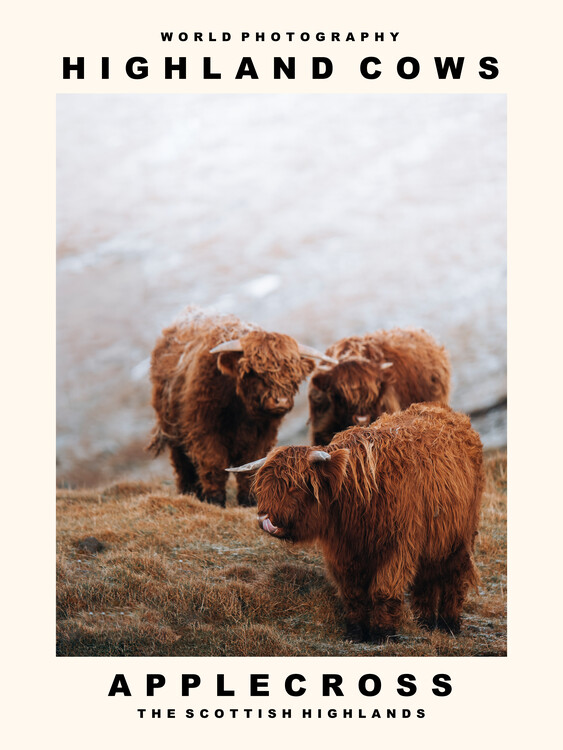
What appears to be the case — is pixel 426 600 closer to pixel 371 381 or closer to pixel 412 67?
pixel 371 381

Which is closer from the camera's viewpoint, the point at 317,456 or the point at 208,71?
the point at 317,456

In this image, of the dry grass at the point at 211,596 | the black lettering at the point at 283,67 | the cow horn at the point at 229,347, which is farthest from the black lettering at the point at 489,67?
the dry grass at the point at 211,596

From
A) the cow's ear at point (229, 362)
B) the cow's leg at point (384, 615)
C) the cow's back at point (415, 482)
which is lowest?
the cow's leg at point (384, 615)

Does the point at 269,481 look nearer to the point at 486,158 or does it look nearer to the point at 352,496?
the point at 352,496

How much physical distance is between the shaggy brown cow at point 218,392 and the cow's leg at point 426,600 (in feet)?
7.10

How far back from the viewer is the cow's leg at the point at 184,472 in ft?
31.2

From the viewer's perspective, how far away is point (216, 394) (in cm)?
851

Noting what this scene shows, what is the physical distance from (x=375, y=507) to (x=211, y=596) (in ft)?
5.06

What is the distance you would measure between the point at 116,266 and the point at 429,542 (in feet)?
16.1

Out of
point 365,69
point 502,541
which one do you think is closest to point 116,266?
point 365,69

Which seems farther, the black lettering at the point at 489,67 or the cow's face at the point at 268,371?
the cow's face at the point at 268,371
